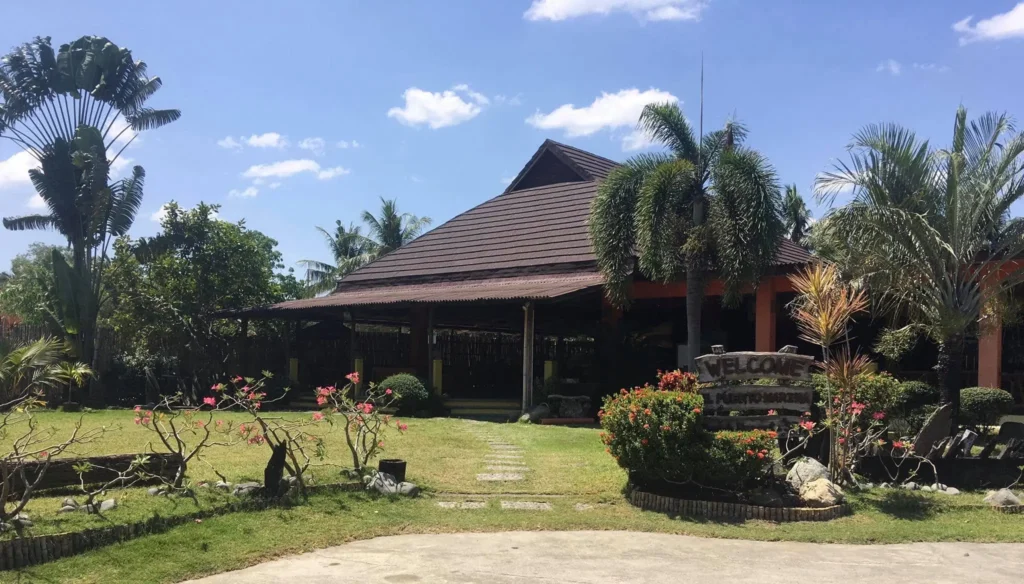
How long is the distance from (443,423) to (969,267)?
9553 mm

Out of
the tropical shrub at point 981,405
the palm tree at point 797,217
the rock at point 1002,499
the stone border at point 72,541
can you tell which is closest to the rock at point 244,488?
the stone border at point 72,541

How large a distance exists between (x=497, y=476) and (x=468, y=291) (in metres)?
10.3

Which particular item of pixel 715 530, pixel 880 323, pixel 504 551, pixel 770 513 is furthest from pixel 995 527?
pixel 880 323

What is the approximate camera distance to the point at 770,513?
777 centimetres

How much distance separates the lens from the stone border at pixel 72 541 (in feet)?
18.7

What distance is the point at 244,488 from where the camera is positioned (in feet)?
25.0

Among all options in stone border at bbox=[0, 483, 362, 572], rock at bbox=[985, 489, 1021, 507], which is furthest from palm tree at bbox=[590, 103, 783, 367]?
stone border at bbox=[0, 483, 362, 572]

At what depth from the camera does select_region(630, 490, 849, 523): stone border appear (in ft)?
25.5

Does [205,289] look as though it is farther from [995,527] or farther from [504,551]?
[995,527]

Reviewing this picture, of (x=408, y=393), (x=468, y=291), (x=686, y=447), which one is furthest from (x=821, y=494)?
(x=468, y=291)

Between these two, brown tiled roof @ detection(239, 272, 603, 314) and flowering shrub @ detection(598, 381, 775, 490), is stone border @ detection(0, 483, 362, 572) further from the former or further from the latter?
brown tiled roof @ detection(239, 272, 603, 314)

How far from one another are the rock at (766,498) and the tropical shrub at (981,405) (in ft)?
22.8

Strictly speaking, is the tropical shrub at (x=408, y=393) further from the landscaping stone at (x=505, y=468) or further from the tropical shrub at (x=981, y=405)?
the tropical shrub at (x=981, y=405)

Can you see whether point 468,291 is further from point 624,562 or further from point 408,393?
point 624,562
